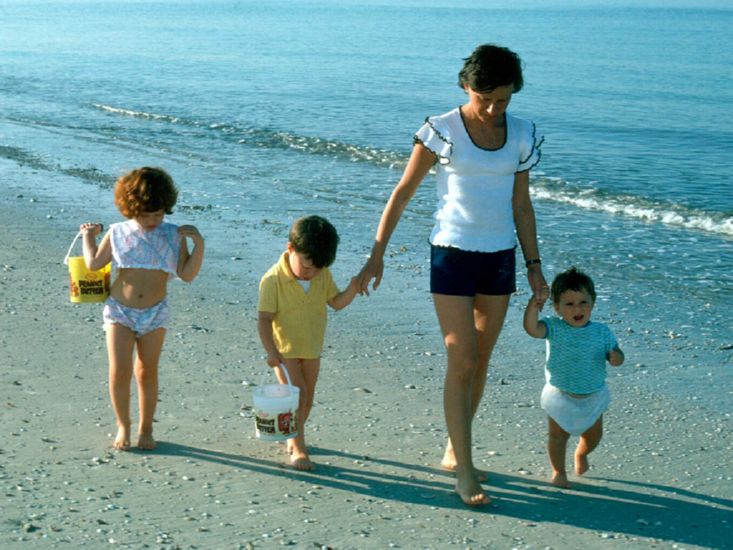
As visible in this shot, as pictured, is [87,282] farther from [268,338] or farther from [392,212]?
[392,212]

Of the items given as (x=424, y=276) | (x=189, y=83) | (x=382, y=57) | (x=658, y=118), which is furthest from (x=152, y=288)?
(x=382, y=57)

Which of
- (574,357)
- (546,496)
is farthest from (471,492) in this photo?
(574,357)

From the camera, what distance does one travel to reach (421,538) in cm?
439

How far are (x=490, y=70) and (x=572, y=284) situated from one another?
103 cm

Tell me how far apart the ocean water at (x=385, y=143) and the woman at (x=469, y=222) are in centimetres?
263

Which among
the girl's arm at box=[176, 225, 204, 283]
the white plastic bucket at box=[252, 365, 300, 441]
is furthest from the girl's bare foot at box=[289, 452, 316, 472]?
the girl's arm at box=[176, 225, 204, 283]

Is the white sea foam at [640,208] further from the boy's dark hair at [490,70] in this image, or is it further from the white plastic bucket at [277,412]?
the white plastic bucket at [277,412]

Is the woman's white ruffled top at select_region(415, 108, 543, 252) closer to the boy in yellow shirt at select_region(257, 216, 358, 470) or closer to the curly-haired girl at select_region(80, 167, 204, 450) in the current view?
the boy in yellow shirt at select_region(257, 216, 358, 470)

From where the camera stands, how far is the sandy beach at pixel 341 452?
444cm

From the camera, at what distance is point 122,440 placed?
516cm

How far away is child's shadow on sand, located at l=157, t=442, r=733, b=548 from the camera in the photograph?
4.59m

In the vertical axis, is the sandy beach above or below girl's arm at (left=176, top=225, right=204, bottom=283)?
below

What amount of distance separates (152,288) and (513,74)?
74.5 inches

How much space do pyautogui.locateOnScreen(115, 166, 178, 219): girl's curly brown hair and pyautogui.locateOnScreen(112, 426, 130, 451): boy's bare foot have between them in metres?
1.00
